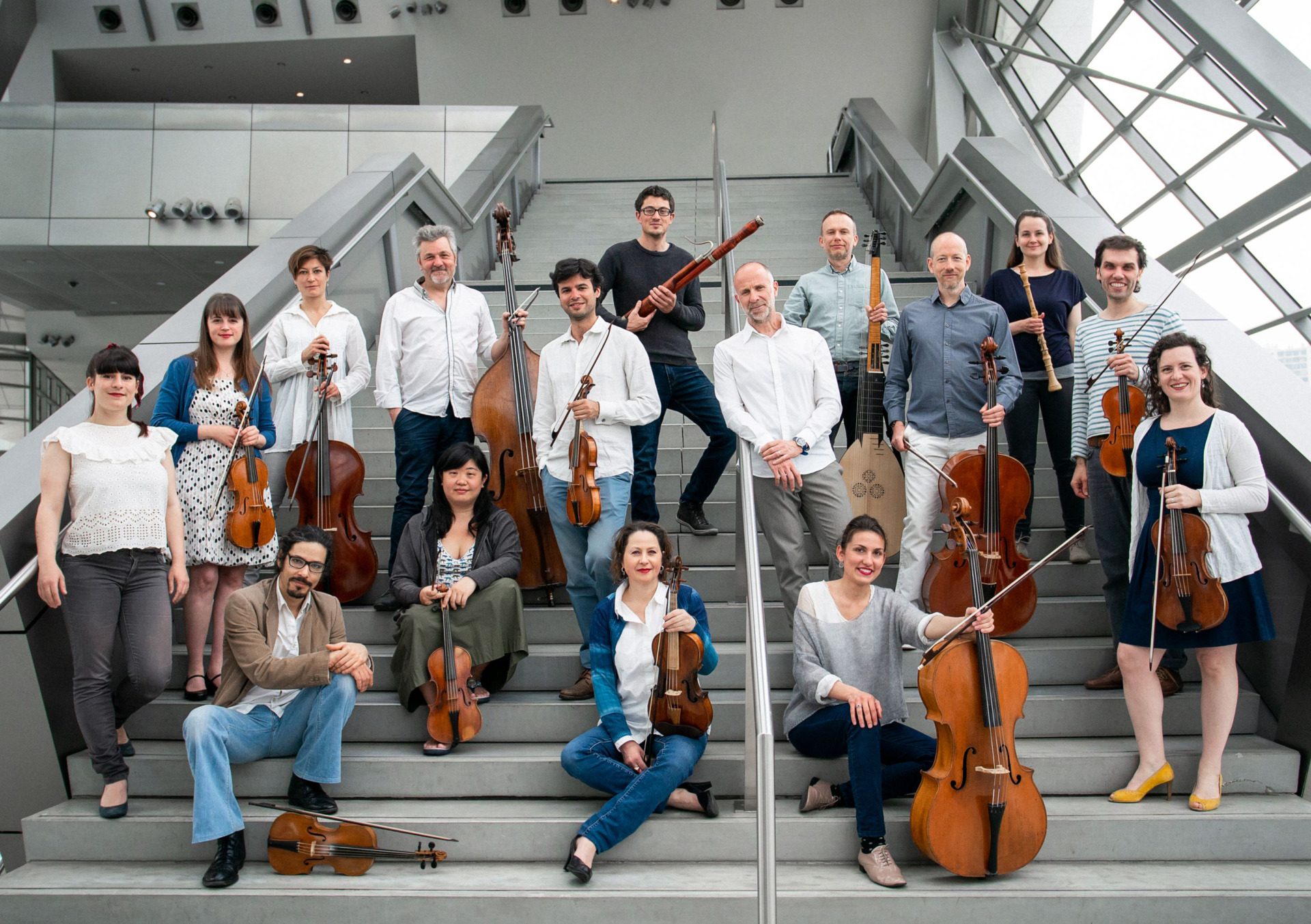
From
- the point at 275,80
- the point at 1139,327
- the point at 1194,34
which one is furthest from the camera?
the point at 275,80

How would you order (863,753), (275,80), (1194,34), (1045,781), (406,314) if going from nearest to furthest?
1. (863,753)
2. (1045,781)
3. (406,314)
4. (1194,34)
5. (275,80)

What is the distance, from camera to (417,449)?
11.3 ft

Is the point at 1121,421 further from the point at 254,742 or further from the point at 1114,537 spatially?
the point at 254,742

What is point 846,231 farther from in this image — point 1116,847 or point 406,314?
point 1116,847

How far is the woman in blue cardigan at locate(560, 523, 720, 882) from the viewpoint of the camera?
8.49 feet

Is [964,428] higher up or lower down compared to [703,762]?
higher up

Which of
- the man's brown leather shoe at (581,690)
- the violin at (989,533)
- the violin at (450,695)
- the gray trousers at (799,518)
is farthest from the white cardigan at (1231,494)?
the violin at (450,695)

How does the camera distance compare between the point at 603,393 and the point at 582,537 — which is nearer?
the point at 582,537

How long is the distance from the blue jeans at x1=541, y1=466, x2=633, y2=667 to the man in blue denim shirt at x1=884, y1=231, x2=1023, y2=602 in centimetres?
89

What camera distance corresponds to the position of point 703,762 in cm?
284

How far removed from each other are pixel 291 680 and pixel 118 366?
1017 millimetres

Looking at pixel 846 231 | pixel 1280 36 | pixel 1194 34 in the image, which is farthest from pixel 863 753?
pixel 1280 36

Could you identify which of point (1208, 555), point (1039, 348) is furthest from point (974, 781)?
point (1039, 348)

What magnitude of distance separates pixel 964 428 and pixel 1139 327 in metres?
0.58
